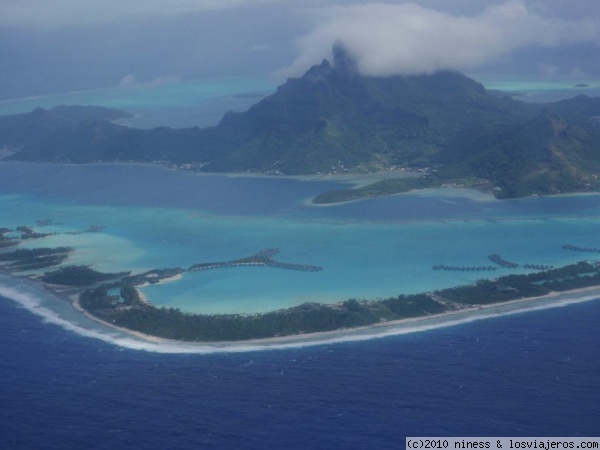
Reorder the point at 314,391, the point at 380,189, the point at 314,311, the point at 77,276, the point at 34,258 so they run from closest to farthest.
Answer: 1. the point at 314,391
2. the point at 314,311
3. the point at 77,276
4. the point at 34,258
5. the point at 380,189

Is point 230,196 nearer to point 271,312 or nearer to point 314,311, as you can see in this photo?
point 271,312

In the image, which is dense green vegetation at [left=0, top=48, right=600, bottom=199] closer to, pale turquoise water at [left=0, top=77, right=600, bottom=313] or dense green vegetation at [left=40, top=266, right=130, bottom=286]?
pale turquoise water at [left=0, top=77, right=600, bottom=313]

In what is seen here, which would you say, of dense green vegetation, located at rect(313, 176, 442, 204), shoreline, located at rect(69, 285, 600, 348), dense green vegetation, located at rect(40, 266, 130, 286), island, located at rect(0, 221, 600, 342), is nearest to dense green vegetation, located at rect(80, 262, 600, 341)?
island, located at rect(0, 221, 600, 342)

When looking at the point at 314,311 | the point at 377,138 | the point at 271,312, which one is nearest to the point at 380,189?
the point at 377,138

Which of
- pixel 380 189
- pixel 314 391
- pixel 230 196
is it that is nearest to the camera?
pixel 314 391

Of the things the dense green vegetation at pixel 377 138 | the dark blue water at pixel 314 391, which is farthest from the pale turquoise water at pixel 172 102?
the dark blue water at pixel 314 391

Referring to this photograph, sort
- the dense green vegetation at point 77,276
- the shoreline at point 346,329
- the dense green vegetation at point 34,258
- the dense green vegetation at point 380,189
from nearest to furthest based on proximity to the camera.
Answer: the shoreline at point 346,329 < the dense green vegetation at point 77,276 < the dense green vegetation at point 34,258 < the dense green vegetation at point 380,189

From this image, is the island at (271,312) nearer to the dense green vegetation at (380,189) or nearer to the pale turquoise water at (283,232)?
the pale turquoise water at (283,232)
